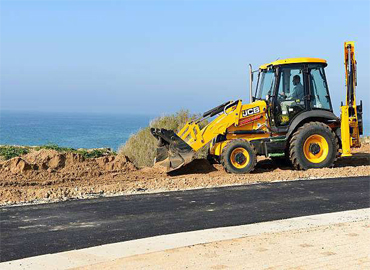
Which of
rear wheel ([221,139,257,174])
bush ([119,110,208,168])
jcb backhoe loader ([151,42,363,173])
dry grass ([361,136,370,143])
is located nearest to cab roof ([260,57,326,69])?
jcb backhoe loader ([151,42,363,173])

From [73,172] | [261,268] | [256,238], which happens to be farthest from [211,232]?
[73,172]

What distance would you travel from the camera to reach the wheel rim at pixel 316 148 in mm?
15055

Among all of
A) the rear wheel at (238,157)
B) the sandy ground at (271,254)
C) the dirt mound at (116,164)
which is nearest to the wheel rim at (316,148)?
the rear wheel at (238,157)

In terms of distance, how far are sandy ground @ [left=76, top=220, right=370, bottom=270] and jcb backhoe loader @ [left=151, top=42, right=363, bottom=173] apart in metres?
6.47

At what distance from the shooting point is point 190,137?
15.3 m

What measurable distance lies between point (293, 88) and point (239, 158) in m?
2.47

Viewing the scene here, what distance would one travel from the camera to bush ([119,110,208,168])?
20.1 metres

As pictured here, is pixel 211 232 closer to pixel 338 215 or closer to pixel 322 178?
pixel 338 215

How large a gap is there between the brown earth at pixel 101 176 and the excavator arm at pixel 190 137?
18.4 inches

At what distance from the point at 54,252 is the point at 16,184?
5804 mm

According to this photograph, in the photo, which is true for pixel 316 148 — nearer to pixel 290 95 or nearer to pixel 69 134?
pixel 290 95

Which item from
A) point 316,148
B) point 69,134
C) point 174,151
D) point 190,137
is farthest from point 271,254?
point 69,134

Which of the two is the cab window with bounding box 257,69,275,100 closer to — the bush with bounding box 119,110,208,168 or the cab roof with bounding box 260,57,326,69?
the cab roof with bounding box 260,57,326,69

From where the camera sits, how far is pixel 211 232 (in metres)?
8.69
